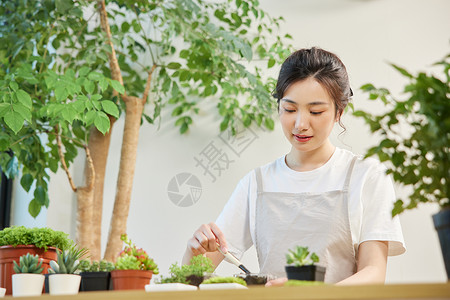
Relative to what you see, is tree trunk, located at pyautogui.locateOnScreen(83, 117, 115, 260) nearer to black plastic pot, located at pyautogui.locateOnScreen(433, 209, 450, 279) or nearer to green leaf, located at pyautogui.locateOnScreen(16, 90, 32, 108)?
green leaf, located at pyautogui.locateOnScreen(16, 90, 32, 108)

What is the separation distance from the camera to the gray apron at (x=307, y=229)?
199 centimetres

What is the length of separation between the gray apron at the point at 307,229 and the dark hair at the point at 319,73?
257mm

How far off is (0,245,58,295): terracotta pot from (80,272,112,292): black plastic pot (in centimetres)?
28

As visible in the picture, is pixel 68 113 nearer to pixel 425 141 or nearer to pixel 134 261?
pixel 134 261

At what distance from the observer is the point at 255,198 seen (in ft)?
7.33

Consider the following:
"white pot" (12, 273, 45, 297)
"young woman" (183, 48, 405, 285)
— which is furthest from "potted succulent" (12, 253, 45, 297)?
"young woman" (183, 48, 405, 285)

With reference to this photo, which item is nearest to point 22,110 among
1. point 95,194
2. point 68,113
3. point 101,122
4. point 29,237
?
point 68,113

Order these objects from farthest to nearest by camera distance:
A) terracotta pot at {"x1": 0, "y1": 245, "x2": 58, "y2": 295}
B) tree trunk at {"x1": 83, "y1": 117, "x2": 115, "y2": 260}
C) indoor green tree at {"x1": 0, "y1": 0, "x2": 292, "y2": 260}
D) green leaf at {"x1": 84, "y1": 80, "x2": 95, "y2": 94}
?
tree trunk at {"x1": 83, "y1": 117, "x2": 115, "y2": 260} → indoor green tree at {"x1": 0, "y1": 0, "x2": 292, "y2": 260} → green leaf at {"x1": 84, "y1": 80, "x2": 95, "y2": 94} → terracotta pot at {"x1": 0, "y1": 245, "x2": 58, "y2": 295}

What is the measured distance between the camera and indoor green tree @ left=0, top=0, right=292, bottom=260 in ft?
9.30

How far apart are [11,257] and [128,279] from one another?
0.49 metres

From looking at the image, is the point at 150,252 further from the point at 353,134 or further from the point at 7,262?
the point at 7,262

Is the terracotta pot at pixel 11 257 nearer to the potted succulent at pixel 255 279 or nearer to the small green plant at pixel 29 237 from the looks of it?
the small green plant at pixel 29 237

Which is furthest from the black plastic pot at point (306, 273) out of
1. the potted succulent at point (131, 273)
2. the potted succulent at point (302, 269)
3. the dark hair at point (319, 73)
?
the dark hair at point (319, 73)

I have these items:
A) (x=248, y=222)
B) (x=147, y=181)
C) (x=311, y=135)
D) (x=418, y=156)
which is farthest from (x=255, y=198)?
(x=147, y=181)
